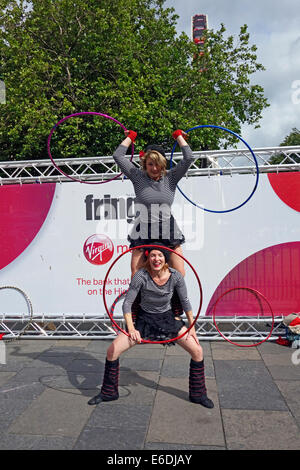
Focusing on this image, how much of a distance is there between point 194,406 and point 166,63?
14.5 m

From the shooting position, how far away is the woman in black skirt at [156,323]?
4004 mm

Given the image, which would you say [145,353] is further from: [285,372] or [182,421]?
[182,421]

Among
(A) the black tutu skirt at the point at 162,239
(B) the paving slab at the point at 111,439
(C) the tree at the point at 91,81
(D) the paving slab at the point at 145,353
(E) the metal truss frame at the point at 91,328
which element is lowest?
(D) the paving slab at the point at 145,353

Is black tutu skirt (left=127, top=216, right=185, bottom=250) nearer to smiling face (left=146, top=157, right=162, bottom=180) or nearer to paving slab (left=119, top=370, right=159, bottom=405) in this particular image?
smiling face (left=146, top=157, right=162, bottom=180)

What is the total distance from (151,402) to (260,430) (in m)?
1.11

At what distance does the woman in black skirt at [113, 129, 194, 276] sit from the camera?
4199 mm

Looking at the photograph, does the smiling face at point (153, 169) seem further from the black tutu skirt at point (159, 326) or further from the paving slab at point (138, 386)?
the paving slab at point (138, 386)

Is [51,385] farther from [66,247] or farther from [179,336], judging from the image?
[66,247]

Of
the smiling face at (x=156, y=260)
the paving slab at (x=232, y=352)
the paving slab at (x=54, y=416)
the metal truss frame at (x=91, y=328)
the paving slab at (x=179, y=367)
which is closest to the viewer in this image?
the paving slab at (x=54, y=416)

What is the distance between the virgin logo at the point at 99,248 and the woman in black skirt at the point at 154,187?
2.19m

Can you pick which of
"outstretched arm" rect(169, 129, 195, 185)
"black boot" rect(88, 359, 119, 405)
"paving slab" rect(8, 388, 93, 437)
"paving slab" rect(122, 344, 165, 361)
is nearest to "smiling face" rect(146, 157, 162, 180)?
"outstretched arm" rect(169, 129, 195, 185)

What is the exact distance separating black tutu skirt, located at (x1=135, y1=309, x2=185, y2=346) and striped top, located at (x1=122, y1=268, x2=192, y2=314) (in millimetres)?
61

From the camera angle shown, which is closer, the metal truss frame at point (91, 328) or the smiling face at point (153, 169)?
the smiling face at point (153, 169)

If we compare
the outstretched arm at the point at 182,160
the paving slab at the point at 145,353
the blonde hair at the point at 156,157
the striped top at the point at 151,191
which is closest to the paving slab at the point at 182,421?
the paving slab at the point at 145,353
